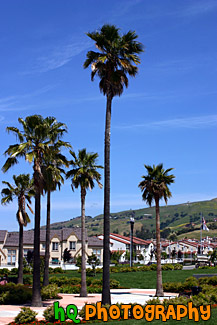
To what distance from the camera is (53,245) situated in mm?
95250

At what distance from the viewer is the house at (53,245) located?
3413 inches

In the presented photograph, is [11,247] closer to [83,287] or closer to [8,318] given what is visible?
[83,287]

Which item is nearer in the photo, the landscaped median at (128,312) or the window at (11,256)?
the landscaped median at (128,312)

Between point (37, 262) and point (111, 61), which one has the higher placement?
point (111, 61)

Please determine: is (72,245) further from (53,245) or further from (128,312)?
(128,312)

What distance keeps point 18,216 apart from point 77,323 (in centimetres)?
2382

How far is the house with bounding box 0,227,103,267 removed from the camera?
8669 cm

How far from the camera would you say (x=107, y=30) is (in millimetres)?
24547

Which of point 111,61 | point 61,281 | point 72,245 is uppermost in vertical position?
point 111,61

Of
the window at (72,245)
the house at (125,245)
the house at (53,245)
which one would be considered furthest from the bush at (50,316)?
the house at (125,245)

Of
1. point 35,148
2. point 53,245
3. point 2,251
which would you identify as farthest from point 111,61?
point 53,245

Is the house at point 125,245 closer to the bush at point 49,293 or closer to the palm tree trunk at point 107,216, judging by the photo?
the bush at point 49,293

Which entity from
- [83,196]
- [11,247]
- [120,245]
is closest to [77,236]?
[11,247]

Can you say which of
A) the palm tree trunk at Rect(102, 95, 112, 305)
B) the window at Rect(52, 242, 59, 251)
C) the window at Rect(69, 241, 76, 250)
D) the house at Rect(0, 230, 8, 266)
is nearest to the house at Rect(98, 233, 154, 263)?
the window at Rect(69, 241, 76, 250)
